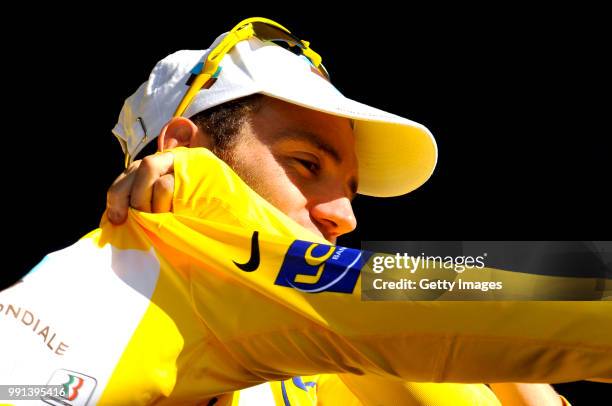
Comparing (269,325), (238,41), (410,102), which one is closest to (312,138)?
(238,41)

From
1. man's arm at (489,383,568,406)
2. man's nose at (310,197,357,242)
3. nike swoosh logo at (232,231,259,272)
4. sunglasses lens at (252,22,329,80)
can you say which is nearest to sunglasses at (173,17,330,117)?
sunglasses lens at (252,22,329,80)

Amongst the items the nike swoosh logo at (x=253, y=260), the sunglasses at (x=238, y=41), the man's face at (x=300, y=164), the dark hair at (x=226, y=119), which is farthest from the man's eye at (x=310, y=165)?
the nike swoosh logo at (x=253, y=260)

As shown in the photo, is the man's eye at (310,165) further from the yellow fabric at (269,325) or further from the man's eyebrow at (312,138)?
the yellow fabric at (269,325)

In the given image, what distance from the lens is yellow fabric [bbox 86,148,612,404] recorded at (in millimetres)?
775

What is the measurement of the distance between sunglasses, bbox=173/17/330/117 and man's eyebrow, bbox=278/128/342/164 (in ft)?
0.54

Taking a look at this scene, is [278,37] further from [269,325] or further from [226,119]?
[269,325]

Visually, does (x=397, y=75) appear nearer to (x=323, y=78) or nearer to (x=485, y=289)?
(x=323, y=78)

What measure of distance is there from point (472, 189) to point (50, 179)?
1233 mm

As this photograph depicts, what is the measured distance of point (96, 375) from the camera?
34.6 inches

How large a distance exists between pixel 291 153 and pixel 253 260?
36 centimetres

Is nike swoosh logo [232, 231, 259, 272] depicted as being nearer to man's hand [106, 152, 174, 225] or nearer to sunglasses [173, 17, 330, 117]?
man's hand [106, 152, 174, 225]

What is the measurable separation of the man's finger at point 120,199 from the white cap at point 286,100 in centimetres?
32

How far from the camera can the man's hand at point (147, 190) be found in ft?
3.23

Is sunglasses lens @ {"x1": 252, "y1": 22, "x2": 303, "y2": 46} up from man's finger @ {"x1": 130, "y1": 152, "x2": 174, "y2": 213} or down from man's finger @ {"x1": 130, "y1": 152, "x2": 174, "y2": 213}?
up
